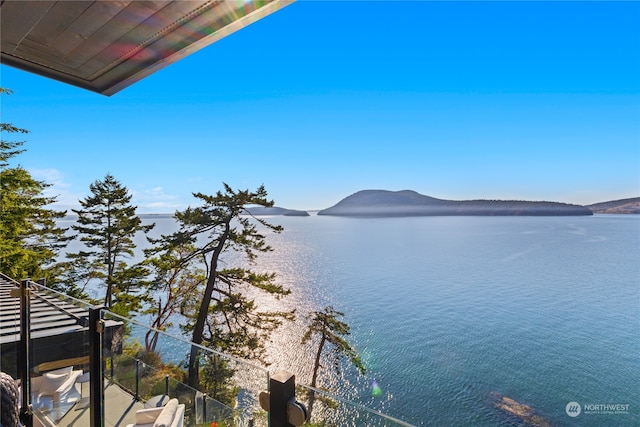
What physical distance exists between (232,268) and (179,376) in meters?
14.9

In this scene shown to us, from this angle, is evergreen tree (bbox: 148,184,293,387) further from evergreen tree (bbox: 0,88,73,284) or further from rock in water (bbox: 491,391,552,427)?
rock in water (bbox: 491,391,552,427)

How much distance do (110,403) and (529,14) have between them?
45600 millimetres

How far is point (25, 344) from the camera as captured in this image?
9.31 feet

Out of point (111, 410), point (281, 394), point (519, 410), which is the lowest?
point (519, 410)

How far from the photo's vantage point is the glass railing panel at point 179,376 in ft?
6.30

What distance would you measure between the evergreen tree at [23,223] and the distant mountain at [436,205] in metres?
88.7

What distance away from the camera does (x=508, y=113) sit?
6556 cm

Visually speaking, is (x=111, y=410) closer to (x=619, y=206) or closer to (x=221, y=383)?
(x=221, y=383)

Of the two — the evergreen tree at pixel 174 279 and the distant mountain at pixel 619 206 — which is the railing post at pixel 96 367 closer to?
Result: the evergreen tree at pixel 174 279

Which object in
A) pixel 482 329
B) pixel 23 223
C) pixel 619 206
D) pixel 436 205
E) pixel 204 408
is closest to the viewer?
pixel 204 408

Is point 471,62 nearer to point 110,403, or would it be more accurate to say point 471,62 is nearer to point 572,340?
point 572,340

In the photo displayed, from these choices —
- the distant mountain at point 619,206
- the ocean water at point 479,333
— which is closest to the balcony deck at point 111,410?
the ocean water at point 479,333

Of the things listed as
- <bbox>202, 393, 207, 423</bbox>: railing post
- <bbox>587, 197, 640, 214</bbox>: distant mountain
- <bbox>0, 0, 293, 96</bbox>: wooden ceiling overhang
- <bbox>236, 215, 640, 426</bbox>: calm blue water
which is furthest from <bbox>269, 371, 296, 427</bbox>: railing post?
<bbox>587, 197, 640, 214</bbox>: distant mountain

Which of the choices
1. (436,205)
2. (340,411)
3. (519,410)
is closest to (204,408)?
(340,411)
